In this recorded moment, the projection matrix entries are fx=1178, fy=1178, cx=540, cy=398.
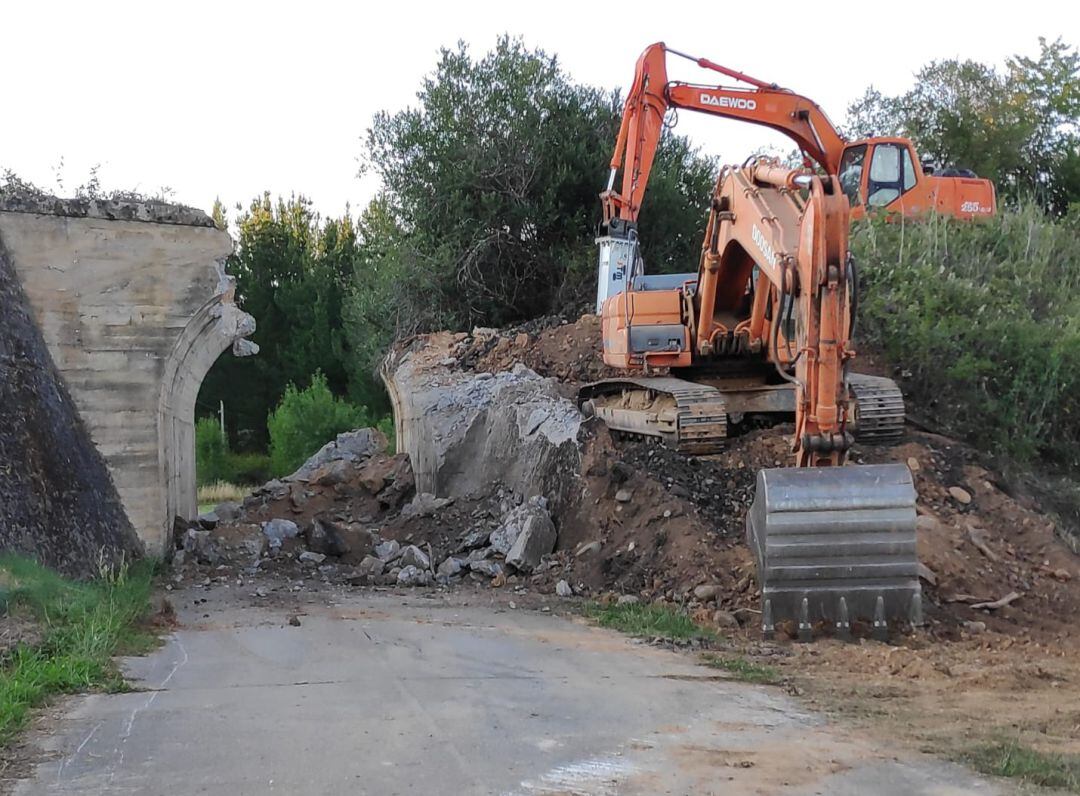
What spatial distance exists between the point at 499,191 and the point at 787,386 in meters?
10.3

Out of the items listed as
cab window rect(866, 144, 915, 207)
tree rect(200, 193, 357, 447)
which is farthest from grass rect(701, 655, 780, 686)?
tree rect(200, 193, 357, 447)

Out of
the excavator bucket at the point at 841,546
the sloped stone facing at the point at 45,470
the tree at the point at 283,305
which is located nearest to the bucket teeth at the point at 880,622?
the excavator bucket at the point at 841,546

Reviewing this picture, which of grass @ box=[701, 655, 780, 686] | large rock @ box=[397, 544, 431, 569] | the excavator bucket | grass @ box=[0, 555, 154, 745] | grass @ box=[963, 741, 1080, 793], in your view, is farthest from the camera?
large rock @ box=[397, 544, 431, 569]

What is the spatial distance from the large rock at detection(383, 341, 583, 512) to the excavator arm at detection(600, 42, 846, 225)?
8.92 feet

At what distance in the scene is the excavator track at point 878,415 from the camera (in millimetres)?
11328

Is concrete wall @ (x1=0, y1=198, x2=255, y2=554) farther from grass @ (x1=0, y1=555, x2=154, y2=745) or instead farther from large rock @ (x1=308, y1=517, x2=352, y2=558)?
grass @ (x1=0, y1=555, x2=154, y2=745)

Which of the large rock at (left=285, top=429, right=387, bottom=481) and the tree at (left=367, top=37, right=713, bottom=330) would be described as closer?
the large rock at (left=285, top=429, right=387, bottom=481)

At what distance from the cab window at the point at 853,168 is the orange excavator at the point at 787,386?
5.29 meters

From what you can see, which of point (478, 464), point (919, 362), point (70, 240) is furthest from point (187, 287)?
point (919, 362)

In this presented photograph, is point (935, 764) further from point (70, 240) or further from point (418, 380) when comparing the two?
point (418, 380)

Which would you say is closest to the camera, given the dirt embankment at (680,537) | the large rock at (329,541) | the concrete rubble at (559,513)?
the dirt embankment at (680,537)

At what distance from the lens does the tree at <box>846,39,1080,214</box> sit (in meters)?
26.8

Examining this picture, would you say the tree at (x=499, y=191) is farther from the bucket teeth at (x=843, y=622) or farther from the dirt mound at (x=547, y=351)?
the bucket teeth at (x=843, y=622)

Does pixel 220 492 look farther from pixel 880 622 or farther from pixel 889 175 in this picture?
pixel 880 622
